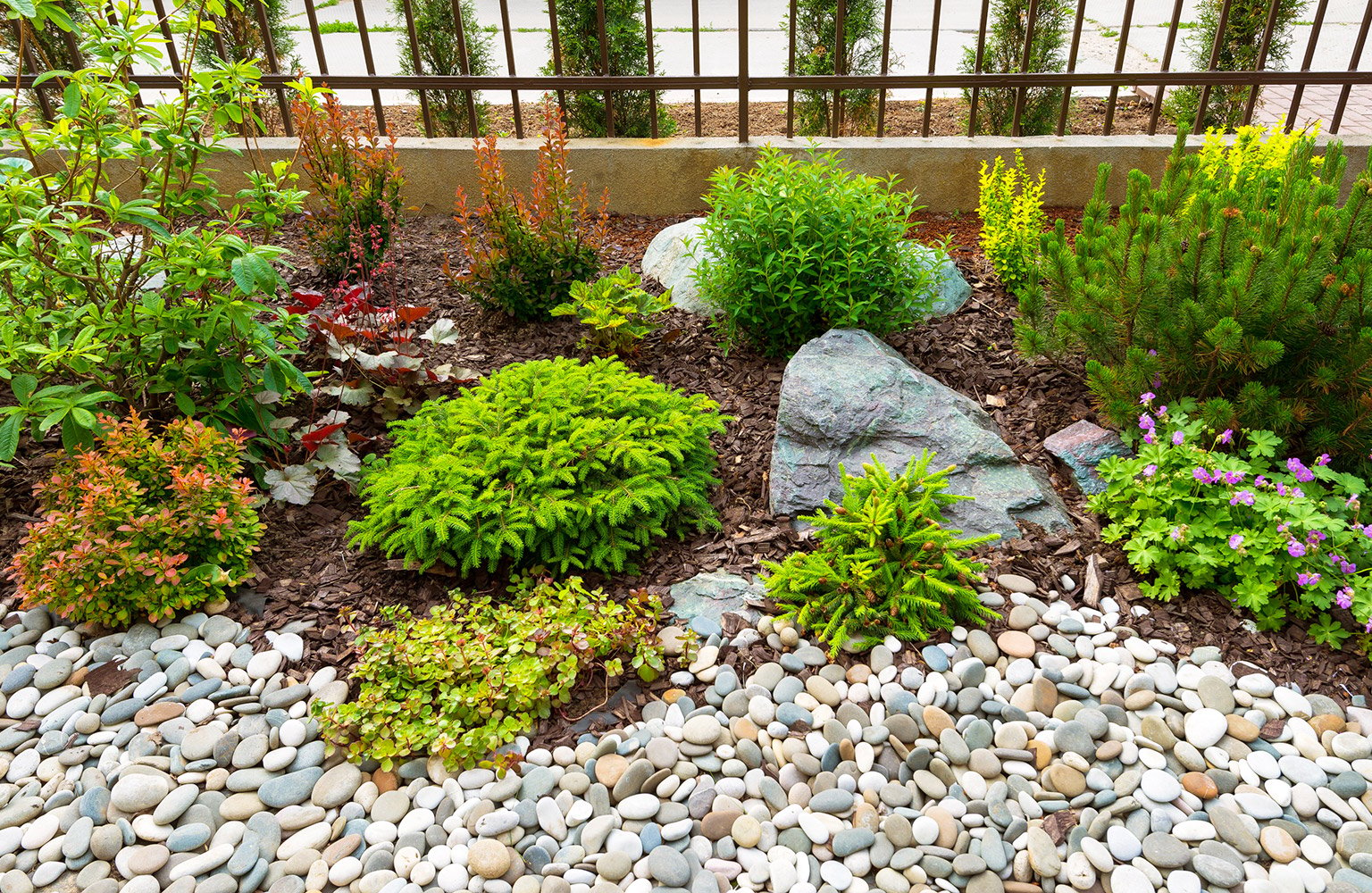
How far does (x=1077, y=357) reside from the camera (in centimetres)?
376

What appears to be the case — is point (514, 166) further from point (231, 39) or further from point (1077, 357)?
point (1077, 357)

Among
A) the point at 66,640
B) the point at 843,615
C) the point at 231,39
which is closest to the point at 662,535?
the point at 843,615

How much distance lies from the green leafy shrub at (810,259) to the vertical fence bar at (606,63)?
1783 millimetres

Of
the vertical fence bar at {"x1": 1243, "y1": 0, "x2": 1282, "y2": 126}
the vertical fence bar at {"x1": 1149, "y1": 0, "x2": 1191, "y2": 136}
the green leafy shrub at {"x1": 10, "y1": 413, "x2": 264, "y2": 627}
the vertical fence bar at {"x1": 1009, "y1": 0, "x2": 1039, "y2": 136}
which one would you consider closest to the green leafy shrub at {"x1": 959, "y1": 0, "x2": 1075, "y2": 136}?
the vertical fence bar at {"x1": 1009, "y1": 0, "x2": 1039, "y2": 136}

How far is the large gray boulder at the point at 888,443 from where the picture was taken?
3.02 m

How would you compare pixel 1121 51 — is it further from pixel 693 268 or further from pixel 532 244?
pixel 532 244

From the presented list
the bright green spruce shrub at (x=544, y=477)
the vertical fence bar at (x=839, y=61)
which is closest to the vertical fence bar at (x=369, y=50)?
the vertical fence bar at (x=839, y=61)

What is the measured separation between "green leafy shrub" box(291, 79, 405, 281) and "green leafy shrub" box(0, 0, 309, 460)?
3.21ft

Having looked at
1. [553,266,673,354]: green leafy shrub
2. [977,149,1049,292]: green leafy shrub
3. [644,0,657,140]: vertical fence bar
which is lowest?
[553,266,673,354]: green leafy shrub

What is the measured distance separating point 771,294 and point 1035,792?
2.18m

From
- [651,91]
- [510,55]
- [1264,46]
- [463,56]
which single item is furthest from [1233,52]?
[463,56]

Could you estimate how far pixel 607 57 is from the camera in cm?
508

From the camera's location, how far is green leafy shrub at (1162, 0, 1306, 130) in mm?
5297

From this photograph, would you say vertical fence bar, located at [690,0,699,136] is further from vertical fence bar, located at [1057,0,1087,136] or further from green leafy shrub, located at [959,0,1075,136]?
vertical fence bar, located at [1057,0,1087,136]
